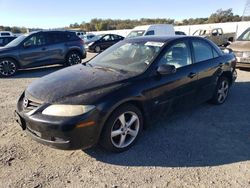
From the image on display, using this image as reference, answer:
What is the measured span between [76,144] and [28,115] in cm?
73

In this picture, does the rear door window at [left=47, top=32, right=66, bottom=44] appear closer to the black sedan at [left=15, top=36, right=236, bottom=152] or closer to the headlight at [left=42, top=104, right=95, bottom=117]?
the black sedan at [left=15, top=36, right=236, bottom=152]

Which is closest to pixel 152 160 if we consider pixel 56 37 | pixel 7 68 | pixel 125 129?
pixel 125 129

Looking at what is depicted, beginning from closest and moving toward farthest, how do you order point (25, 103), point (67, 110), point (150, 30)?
point (67, 110), point (25, 103), point (150, 30)

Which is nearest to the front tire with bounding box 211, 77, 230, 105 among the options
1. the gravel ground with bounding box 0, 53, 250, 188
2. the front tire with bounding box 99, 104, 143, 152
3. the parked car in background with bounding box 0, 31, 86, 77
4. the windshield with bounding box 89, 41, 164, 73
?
the gravel ground with bounding box 0, 53, 250, 188

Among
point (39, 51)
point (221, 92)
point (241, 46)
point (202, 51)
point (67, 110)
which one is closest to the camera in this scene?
point (67, 110)

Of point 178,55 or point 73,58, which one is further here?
point 73,58

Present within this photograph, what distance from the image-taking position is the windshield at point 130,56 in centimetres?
411

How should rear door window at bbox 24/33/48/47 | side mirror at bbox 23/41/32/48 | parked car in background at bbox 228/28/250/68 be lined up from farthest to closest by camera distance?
rear door window at bbox 24/33/48/47 < side mirror at bbox 23/41/32/48 < parked car in background at bbox 228/28/250/68

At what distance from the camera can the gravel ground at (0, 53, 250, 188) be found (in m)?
3.06

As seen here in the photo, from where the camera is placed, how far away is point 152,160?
347 centimetres

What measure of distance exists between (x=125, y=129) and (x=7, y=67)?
26.0ft

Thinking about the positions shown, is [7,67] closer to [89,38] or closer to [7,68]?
[7,68]

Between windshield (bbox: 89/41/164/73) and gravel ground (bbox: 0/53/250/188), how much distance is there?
3.61 feet

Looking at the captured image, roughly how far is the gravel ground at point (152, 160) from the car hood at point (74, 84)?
0.83m
